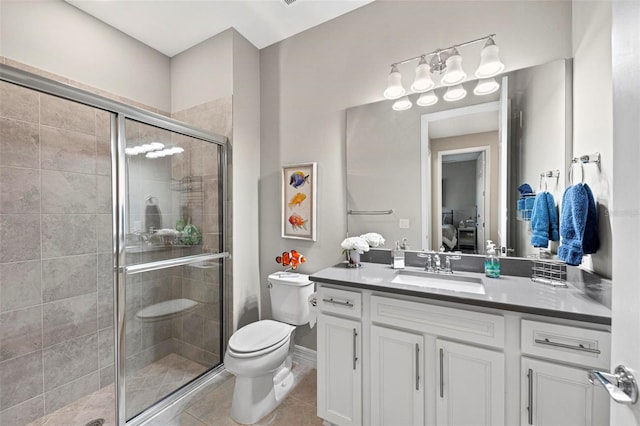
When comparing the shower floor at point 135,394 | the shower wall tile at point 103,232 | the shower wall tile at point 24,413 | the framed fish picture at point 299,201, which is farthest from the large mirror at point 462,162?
the shower wall tile at point 24,413

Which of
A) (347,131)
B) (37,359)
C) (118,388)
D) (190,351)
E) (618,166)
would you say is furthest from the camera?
(190,351)

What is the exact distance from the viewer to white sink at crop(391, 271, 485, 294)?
1410mm

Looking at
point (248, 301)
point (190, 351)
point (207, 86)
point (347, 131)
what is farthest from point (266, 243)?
point (207, 86)

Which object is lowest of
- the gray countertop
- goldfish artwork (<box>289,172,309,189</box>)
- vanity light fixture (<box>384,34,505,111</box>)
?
the gray countertop

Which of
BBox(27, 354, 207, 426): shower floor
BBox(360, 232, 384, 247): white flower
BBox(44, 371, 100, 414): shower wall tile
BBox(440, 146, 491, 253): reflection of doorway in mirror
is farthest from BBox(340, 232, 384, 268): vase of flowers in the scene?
BBox(44, 371, 100, 414): shower wall tile

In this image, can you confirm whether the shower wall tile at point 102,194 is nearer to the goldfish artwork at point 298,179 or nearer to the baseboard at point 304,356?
the goldfish artwork at point 298,179

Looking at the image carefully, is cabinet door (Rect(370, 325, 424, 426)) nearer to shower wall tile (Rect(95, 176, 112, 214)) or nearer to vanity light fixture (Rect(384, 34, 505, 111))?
vanity light fixture (Rect(384, 34, 505, 111))

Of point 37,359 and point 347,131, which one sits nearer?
point 37,359

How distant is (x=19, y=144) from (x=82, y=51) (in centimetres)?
86

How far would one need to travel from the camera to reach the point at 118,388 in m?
1.51

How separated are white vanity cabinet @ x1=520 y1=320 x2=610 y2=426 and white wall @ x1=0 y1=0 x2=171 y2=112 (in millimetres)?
3110

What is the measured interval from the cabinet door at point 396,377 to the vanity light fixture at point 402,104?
4.65 ft

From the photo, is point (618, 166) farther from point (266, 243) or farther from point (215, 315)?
point (215, 315)

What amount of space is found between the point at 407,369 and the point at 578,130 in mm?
1457
